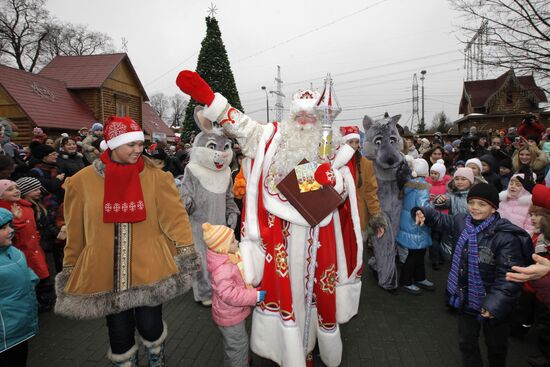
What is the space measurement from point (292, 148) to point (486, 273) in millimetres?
1759

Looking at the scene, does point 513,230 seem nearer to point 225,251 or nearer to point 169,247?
point 225,251

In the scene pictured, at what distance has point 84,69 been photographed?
22906mm

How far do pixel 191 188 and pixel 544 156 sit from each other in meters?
5.52

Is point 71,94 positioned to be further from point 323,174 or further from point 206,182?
point 323,174

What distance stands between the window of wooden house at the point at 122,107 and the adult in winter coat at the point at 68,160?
59.9 ft

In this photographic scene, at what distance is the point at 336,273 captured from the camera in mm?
2840

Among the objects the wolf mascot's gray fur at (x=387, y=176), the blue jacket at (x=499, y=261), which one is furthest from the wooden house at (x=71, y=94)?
the blue jacket at (x=499, y=261)

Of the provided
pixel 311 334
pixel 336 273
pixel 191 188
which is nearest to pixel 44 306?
pixel 191 188

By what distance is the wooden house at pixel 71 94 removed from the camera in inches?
677

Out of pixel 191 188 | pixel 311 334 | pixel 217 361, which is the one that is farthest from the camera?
pixel 191 188

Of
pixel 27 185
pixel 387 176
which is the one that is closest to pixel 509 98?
pixel 387 176

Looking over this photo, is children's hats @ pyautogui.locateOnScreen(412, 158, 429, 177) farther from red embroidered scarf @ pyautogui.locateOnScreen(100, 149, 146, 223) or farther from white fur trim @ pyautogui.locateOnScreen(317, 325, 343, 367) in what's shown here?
red embroidered scarf @ pyautogui.locateOnScreen(100, 149, 146, 223)

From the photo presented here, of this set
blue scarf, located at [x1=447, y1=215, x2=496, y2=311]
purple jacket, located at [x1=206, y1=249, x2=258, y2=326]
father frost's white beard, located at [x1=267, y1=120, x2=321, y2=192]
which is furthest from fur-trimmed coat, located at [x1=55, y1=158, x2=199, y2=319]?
blue scarf, located at [x1=447, y1=215, x2=496, y2=311]

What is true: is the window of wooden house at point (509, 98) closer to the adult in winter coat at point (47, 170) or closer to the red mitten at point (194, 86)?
the adult in winter coat at point (47, 170)
